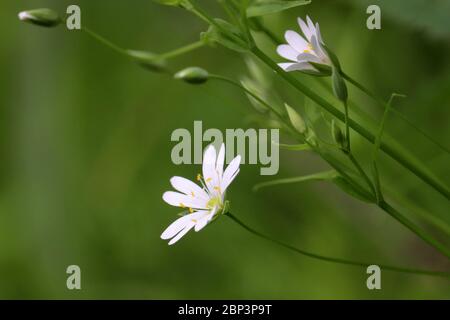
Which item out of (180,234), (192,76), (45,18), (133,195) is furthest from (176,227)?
(133,195)

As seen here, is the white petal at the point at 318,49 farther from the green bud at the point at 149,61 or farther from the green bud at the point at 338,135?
the green bud at the point at 149,61

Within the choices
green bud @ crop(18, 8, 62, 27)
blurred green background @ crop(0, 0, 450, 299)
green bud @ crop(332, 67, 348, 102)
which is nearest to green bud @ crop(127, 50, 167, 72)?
green bud @ crop(18, 8, 62, 27)

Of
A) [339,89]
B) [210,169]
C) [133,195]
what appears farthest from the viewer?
Result: [133,195]

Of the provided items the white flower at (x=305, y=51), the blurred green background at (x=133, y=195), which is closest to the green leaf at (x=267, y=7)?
the white flower at (x=305, y=51)

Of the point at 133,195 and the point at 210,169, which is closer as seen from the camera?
the point at 210,169

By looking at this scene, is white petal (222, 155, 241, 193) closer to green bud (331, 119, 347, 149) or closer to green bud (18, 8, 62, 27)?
green bud (331, 119, 347, 149)

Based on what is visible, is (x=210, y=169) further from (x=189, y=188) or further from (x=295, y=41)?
(x=295, y=41)
